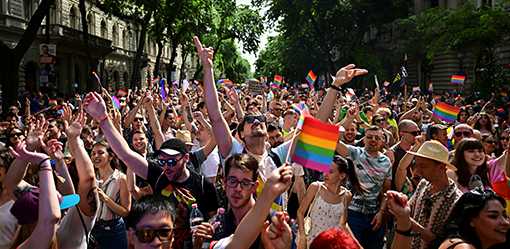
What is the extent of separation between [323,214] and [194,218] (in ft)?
7.70

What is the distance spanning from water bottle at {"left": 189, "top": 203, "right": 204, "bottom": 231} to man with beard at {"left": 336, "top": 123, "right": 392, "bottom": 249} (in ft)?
8.85

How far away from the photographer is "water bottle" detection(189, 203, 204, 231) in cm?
377

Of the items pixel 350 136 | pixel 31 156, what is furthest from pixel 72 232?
pixel 350 136

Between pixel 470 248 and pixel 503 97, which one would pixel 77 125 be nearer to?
pixel 470 248

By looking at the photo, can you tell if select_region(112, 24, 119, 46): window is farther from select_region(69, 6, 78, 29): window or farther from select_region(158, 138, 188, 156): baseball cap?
select_region(158, 138, 188, 156): baseball cap

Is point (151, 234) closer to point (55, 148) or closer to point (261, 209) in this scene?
point (261, 209)

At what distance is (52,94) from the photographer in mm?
22875

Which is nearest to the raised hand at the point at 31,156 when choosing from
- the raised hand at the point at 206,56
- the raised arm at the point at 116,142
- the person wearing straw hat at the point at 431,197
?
the raised arm at the point at 116,142

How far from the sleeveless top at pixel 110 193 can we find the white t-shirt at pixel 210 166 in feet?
2.82

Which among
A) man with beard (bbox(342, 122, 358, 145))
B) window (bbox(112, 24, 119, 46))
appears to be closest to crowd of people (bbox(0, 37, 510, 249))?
man with beard (bbox(342, 122, 358, 145))

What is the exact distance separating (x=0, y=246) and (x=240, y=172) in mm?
1751

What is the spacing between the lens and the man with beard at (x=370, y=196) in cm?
623

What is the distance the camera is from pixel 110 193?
5438mm

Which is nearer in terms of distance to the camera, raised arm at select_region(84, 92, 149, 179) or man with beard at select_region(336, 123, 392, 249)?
raised arm at select_region(84, 92, 149, 179)
